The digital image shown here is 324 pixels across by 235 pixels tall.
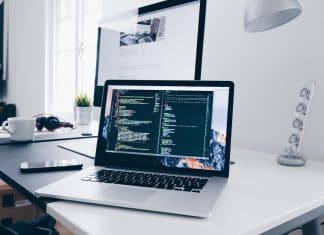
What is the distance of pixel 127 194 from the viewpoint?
56 centimetres

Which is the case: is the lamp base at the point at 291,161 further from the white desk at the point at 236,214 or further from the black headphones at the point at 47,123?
the black headphones at the point at 47,123

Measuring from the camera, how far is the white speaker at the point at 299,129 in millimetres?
845

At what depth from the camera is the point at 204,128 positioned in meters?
0.74

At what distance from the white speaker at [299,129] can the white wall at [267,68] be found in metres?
0.11

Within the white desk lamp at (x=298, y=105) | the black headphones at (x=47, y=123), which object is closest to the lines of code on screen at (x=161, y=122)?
the white desk lamp at (x=298, y=105)

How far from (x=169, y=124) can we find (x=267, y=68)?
18.5 inches

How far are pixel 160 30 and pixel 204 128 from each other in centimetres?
39

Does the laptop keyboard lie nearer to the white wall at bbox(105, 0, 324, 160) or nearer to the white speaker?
the white speaker

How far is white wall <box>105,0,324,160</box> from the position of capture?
3.09 ft

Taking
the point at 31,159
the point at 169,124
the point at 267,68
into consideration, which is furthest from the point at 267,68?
the point at 31,159

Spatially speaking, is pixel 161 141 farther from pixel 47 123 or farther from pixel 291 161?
pixel 47 123

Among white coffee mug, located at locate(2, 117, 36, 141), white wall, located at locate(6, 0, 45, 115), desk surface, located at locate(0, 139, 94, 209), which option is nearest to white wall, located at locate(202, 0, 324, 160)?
desk surface, located at locate(0, 139, 94, 209)

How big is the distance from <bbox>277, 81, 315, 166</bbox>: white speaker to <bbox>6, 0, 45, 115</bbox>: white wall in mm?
2316

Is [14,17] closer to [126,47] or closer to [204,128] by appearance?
[126,47]
